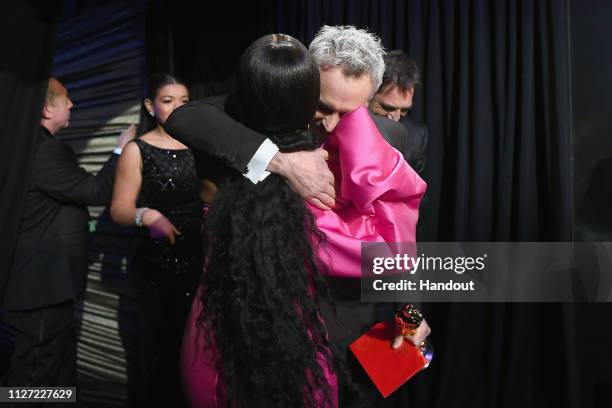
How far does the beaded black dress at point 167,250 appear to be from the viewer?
A: 2.02 m

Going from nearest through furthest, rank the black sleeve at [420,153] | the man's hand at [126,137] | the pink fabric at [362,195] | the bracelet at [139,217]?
the pink fabric at [362,195], the bracelet at [139,217], the black sleeve at [420,153], the man's hand at [126,137]

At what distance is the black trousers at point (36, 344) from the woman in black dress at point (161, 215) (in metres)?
0.38

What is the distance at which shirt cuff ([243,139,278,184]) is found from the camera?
0.93 meters

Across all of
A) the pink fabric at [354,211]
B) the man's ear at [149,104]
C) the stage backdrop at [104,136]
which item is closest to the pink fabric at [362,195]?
the pink fabric at [354,211]

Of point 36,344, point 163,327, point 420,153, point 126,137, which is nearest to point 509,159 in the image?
point 420,153

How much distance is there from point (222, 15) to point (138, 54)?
654 millimetres

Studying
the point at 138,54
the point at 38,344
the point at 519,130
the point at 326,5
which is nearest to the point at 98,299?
the point at 38,344

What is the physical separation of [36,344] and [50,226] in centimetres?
51

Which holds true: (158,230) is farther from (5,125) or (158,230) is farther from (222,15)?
(222,15)

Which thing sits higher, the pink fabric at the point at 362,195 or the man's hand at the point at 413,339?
the pink fabric at the point at 362,195

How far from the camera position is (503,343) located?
2182mm

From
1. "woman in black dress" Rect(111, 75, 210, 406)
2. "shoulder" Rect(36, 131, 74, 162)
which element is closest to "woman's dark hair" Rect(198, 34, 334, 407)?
"woman in black dress" Rect(111, 75, 210, 406)

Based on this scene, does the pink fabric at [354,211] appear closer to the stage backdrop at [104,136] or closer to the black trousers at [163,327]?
the black trousers at [163,327]

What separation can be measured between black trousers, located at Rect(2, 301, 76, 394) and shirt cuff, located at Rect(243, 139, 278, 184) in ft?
5.51
